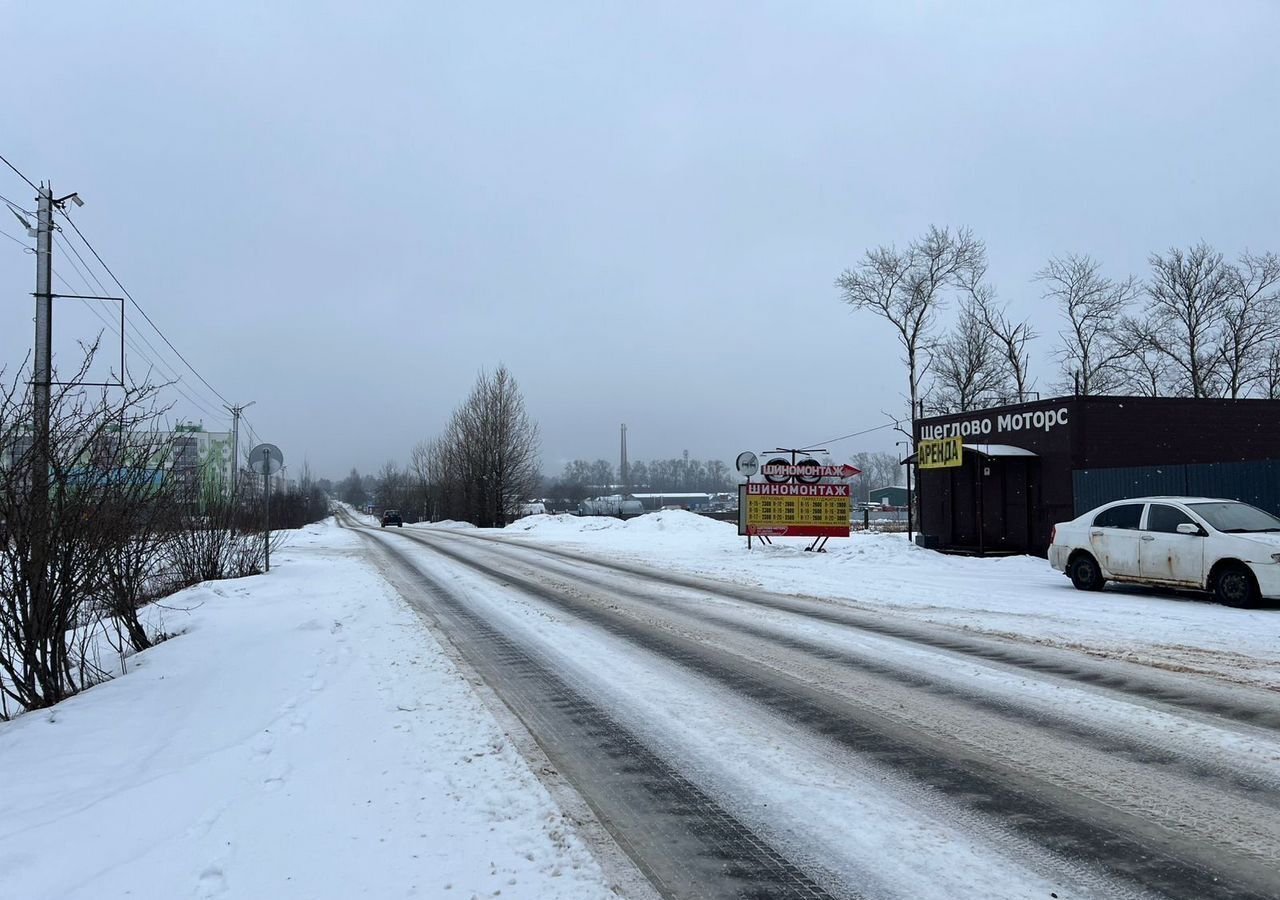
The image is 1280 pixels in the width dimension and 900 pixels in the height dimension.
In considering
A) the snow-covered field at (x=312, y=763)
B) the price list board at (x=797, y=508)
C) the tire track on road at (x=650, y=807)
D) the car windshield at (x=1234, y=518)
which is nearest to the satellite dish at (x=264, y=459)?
the snow-covered field at (x=312, y=763)

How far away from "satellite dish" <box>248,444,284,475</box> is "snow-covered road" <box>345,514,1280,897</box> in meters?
9.94

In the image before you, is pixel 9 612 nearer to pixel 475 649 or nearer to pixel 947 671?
pixel 475 649

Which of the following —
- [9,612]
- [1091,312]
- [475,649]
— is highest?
[1091,312]

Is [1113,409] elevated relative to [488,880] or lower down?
elevated

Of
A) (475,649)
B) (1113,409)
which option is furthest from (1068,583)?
(475,649)

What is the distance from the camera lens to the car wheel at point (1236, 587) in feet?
38.5

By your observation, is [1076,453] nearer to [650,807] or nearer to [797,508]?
[797,508]

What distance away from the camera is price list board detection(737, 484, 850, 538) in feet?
85.1

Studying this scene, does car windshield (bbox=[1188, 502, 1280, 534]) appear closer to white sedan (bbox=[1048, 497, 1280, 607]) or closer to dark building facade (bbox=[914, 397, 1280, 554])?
white sedan (bbox=[1048, 497, 1280, 607])

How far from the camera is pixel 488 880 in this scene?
3738 millimetres

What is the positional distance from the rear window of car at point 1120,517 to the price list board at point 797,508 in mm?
11734

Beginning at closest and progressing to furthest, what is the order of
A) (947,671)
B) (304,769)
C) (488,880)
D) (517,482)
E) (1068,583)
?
(488,880) → (304,769) → (947,671) → (1068,583) → (517,482)

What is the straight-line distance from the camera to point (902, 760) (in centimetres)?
537

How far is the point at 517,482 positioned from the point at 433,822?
61.6 meters
